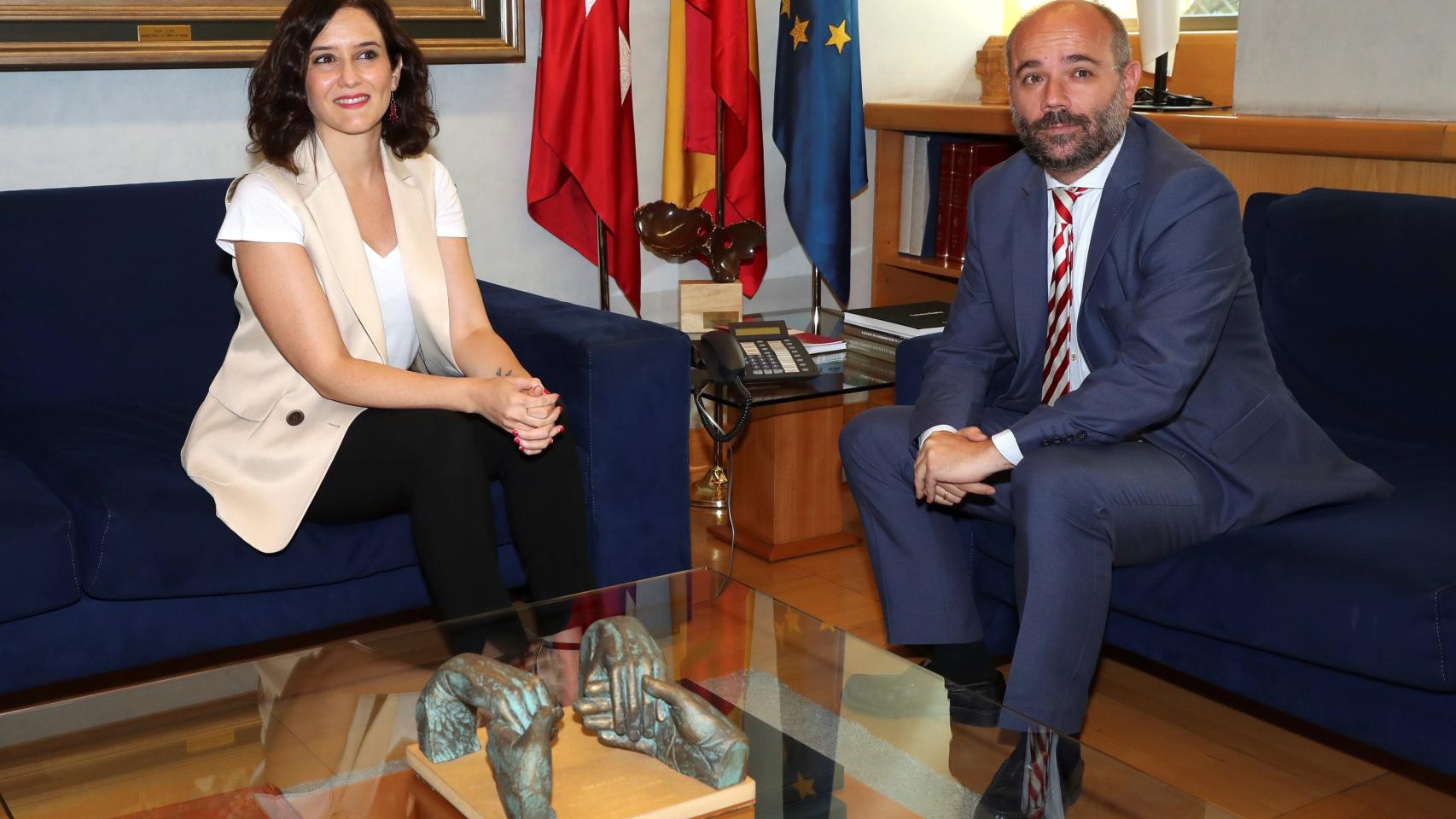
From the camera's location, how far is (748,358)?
9.52ft

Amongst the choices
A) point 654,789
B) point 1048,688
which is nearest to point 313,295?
point 654,789

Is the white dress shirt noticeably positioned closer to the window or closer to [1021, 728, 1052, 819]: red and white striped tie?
[1021, 728, 1052, 819]: red and white striped tie

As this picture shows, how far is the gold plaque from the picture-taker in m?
2.64

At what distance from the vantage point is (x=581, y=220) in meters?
3.24

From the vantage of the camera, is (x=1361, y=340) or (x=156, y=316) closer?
(x=1361, y=340)

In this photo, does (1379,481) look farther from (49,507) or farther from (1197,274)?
(49,507)

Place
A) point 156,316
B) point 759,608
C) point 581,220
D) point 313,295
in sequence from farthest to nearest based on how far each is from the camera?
point 581,220 < point 156,316 < point 313,295 < point 759,608

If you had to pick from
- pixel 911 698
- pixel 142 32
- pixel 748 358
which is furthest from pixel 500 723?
pixel 142 32

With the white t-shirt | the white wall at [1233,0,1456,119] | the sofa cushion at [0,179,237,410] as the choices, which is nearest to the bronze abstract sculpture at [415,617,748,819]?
the white t-shirt

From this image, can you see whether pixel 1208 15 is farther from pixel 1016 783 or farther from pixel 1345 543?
pixel 1016 783

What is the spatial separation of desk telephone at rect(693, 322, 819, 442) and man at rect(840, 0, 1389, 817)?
0.49 metres

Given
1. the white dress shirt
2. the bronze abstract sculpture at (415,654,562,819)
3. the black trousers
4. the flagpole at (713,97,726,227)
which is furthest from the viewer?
the flagpole at (713,97,726,227)

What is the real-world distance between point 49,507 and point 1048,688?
147 centimetres

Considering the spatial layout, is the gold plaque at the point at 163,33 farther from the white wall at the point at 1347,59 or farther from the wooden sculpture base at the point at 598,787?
the white wall at the point at 1347,59
